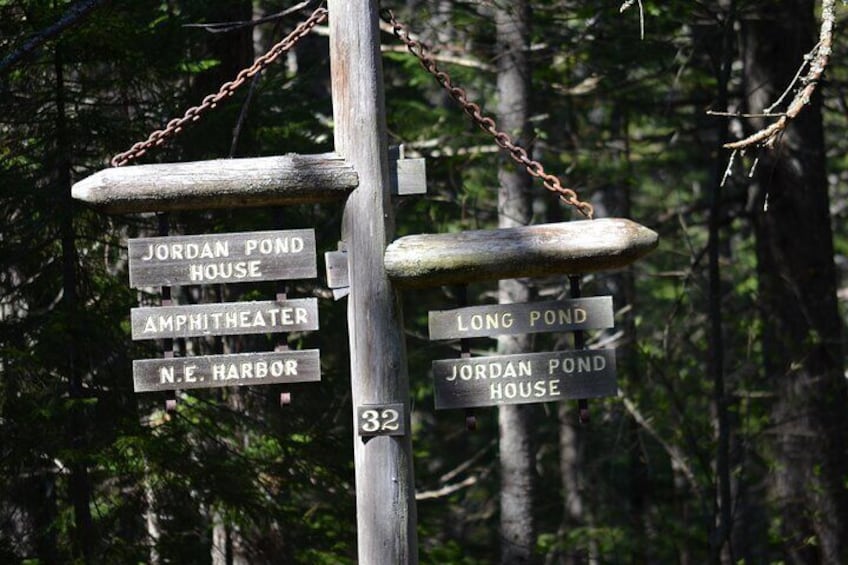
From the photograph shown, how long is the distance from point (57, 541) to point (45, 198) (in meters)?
2.56

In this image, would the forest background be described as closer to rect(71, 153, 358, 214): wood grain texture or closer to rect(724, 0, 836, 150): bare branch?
rect(724, 0, 836, 150): bare branch

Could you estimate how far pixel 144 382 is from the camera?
527 centimetres

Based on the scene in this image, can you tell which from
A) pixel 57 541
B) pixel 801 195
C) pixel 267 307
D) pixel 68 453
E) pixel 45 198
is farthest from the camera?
pixel 801 195

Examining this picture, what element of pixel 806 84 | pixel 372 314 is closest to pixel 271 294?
pixel 372 314

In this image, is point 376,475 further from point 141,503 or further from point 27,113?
point 27,113

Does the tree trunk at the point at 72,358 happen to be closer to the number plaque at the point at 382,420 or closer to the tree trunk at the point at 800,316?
the number plaque at the point at 382,420

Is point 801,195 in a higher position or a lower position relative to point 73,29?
lower

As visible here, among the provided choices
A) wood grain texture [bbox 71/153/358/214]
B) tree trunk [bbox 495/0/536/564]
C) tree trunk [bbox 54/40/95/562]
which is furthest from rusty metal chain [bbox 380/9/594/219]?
tree trunk [bbox 495/0/536/564]

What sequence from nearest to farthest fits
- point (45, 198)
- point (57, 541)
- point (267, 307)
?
1. point (267, 307)
2. point (45, 198)
3. point (57, 541)

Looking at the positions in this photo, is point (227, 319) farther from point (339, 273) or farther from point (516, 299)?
point (516, 299)

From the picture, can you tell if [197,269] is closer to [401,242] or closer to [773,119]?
[401,242]

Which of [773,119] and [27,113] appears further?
[773,119]

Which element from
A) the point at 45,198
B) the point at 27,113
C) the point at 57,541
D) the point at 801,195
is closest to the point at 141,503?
the point at 57,541

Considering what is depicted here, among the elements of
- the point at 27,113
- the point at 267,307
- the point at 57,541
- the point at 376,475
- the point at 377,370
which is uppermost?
the point at 27,113
